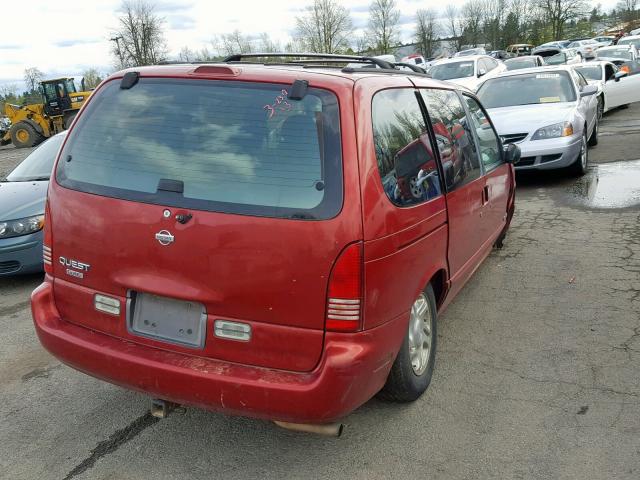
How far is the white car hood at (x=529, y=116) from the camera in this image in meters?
8.64

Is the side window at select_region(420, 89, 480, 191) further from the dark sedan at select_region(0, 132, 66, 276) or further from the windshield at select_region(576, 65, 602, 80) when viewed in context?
the windshield at select_region(576, 65, 602, 80)

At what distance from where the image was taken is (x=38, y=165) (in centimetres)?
692

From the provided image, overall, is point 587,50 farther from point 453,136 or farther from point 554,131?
point 453,136

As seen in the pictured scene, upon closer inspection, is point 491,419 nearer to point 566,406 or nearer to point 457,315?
point 566,406

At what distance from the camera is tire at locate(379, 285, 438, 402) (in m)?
3.12

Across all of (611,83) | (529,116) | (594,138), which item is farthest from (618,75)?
(529,116)

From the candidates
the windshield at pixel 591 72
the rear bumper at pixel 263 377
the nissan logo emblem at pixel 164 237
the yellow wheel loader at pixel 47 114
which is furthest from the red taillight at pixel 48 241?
the yellow wheel loader at pixel 47 114

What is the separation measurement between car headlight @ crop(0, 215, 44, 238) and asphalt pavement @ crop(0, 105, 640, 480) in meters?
0.96

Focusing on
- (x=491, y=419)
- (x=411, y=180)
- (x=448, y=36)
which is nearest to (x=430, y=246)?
(x=411, y=180)

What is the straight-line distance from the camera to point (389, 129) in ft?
9.71

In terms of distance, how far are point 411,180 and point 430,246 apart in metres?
0.38

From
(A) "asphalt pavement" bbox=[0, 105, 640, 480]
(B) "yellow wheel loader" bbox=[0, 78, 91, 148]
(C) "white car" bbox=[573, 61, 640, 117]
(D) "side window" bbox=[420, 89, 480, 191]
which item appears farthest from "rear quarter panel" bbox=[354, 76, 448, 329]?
(B) "yellow wheel loader" bbox=[0, 78, 91, 148]

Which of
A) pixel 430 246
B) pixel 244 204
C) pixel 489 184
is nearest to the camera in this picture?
pixel 244 204

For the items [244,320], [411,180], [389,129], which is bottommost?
[244,320]
